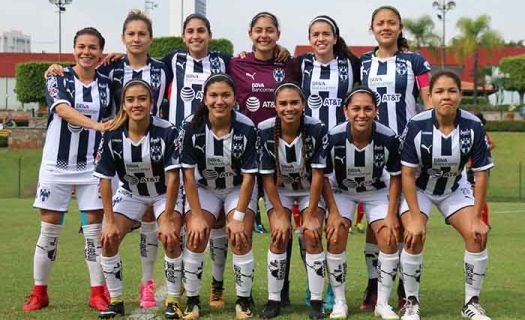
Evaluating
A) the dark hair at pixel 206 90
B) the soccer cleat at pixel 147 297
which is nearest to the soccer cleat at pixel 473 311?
the dark hair at pixel 206 90

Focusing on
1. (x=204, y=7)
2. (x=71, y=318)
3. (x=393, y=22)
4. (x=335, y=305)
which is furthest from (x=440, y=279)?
(x=204, y=7)

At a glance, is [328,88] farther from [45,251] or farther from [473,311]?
[45,251]

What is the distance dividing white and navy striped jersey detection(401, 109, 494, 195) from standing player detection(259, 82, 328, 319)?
662 mm

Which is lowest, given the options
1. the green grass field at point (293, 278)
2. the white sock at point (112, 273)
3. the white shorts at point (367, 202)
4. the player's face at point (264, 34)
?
the green grass field at point (293, 278)

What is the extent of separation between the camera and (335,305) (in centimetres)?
667

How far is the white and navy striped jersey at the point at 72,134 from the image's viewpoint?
277 inches

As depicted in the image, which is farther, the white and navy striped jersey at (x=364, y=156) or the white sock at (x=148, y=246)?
the white sock at (x=148, y=246)

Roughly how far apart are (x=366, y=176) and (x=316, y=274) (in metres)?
0.85

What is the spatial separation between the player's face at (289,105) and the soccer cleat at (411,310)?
1605 mm

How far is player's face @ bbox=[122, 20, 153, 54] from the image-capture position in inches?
278

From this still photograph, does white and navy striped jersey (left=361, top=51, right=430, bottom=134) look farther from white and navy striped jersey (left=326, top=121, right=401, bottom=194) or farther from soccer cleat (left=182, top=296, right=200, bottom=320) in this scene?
soccer cleat (left=182, top=296, right=200, bottom=320)

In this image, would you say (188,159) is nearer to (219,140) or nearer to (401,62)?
(219,140)

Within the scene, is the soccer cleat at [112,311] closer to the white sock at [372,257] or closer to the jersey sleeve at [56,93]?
the jersey sleeve at [56,93]

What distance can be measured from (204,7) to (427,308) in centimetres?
3549
